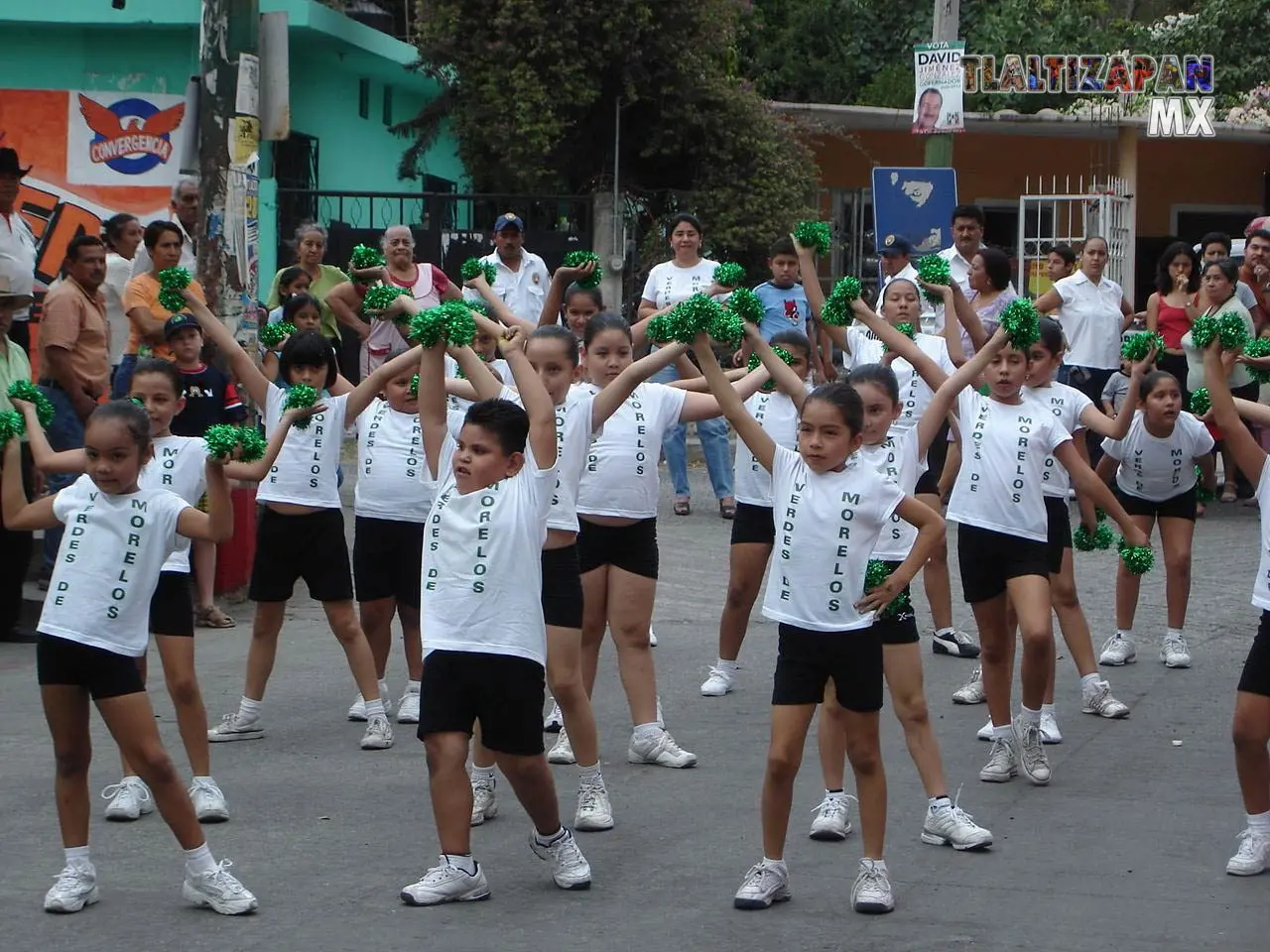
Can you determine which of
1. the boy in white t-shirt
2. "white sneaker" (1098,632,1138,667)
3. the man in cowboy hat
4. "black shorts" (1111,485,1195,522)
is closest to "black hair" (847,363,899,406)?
the boy in white t-shirt

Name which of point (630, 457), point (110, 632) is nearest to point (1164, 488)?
point (630, 457)

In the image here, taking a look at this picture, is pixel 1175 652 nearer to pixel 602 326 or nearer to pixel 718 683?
pixel 718 683

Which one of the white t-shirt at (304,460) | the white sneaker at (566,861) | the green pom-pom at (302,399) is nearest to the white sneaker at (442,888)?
the white sneaker at (566,861)

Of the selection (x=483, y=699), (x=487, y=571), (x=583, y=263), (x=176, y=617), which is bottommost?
(x=483, y=699)

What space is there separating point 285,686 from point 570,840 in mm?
3614

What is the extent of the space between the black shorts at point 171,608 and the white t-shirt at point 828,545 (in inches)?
92.6

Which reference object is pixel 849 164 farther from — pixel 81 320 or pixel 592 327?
pixel 592 327

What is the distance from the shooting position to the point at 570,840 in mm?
5914

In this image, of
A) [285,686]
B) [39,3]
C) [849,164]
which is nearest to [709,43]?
[849,164]

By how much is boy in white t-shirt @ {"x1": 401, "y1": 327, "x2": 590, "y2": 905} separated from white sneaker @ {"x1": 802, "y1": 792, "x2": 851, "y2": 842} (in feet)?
3.96

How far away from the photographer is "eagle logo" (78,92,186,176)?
16922 mm

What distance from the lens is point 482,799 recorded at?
667 centimetres

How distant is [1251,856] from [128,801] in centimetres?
426

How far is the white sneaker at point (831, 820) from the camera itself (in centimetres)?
647
